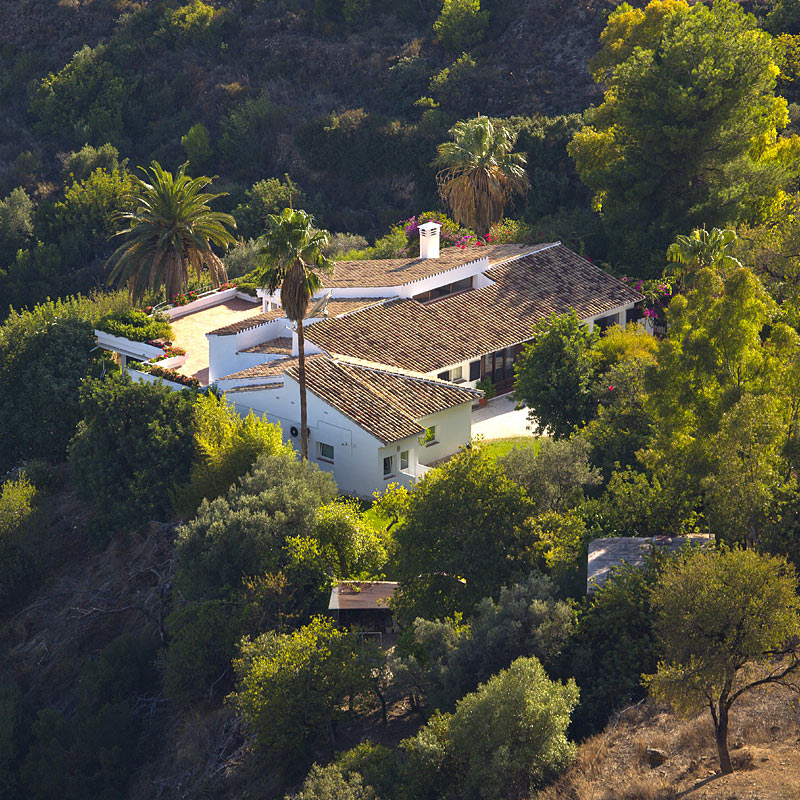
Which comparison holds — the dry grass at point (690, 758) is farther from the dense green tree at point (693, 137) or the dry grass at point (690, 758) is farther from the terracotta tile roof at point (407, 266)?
the dense green tree at point (693, 137)

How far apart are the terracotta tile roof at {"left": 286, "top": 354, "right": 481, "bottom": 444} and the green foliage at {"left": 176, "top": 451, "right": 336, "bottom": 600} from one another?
5708 mm

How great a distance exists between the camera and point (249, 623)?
37.7m

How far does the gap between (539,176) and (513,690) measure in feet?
182

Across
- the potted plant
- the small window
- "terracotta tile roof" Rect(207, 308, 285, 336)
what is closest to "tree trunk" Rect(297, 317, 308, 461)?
the small window

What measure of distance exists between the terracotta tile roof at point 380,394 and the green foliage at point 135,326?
10031mm

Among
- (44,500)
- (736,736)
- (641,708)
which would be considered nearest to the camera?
(736,736)

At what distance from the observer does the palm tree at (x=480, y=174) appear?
65.6 m

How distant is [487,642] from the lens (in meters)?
31.2

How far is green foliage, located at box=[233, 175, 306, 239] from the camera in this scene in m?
86.2

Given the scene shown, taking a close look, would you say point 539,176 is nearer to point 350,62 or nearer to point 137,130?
point 350,62

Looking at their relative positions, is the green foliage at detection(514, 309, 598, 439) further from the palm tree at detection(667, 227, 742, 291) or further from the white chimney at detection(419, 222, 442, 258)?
the white chimney at detection(419, 222, 442, 258)

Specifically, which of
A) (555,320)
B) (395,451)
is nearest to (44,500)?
(395,451)

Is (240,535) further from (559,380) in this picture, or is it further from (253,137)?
(253,137)

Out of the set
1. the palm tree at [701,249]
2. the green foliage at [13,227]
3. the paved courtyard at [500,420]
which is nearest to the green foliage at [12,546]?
the paved courtyard at [500,420]
